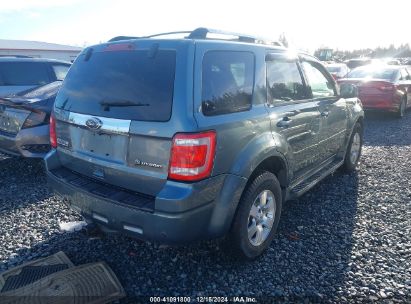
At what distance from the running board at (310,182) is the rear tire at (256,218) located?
1.31 feet

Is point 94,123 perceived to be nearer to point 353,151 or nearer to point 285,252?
point 285,252

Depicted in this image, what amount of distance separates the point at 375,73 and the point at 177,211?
34.1ft

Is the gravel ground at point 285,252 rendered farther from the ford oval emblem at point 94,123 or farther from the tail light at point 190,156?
the ford oval emblem at point 94,123

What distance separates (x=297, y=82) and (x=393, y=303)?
224cm

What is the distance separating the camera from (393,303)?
2662mm

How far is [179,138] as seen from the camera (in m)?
2.34

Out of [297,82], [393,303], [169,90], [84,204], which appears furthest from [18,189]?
[393,303]

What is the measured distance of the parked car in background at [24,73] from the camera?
23.5 feet

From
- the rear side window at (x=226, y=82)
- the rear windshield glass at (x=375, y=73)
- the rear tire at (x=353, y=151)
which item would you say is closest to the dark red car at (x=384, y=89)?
the rear windshield glass at (x=375, y=73)

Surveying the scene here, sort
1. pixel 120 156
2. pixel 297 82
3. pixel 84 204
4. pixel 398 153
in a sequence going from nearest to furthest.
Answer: pixel 120 156
pixel 84 204
pixel 297 82
pixel 398 153

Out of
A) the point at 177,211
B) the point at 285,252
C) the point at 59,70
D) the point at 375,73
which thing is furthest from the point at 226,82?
the point at 375,73

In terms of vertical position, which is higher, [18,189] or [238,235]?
[238,235]

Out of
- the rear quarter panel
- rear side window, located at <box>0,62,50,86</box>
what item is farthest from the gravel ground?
rear side window, located at <box>0,62,50,86</box>

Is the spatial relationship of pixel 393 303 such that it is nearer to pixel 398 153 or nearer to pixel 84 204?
pixel 84 204
